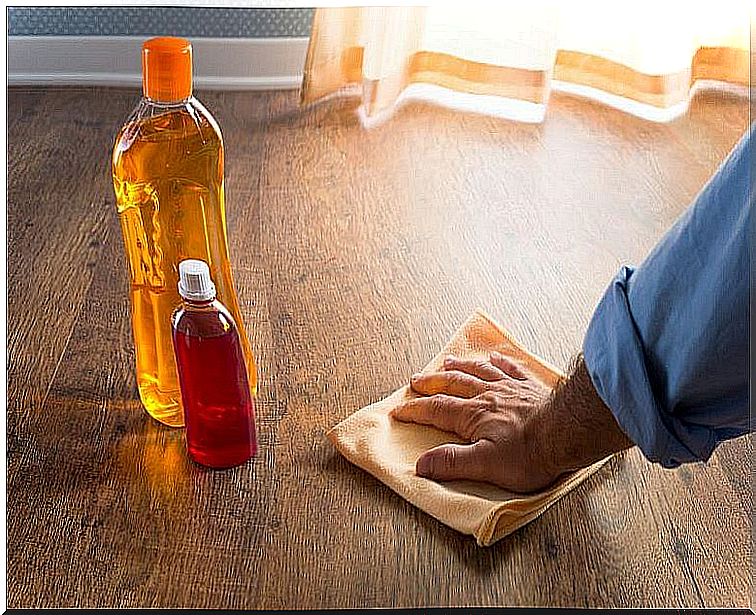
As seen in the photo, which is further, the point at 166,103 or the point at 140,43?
the point at 140,43

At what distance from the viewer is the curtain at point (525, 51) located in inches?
70.7

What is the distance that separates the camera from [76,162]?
1529 millimetres

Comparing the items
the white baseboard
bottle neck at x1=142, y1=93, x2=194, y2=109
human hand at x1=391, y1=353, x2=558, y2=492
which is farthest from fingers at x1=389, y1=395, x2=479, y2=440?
the white baseboard

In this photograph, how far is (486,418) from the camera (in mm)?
901

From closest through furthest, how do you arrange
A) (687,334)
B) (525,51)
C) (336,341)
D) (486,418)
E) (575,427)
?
(687,334) < (575,427) < (486,418) < (336,341) < (525,51)

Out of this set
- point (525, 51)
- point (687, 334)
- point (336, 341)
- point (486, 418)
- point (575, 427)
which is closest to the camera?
point (687, 334)

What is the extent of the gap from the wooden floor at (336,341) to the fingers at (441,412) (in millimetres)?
59

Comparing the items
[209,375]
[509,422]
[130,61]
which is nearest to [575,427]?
[509,422]

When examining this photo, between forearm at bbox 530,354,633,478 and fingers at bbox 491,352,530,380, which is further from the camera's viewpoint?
fingers at bbox 491,352,530,380

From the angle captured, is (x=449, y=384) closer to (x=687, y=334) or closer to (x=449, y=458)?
(x=449, y=458)

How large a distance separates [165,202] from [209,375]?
0.49ft

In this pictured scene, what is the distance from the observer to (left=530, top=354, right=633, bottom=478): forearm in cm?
78

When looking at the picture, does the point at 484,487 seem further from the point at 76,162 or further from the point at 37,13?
the point at 37,13

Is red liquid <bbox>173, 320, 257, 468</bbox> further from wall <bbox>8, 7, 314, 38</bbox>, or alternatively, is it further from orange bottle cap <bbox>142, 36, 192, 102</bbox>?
wall <bbox>8, 7, 314, 38</bbox>
